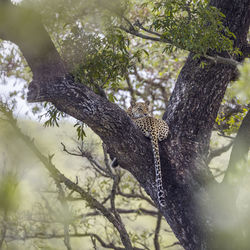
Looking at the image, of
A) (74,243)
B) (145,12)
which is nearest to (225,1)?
(145,12)

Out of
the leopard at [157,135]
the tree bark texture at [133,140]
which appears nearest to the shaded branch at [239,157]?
the tree bark texture at [133,140]

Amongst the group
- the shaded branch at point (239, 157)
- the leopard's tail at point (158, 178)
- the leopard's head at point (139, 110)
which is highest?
the leopard's head at point (139, 110)

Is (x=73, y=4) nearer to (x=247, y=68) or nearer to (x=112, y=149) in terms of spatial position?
(x=112, y=149)

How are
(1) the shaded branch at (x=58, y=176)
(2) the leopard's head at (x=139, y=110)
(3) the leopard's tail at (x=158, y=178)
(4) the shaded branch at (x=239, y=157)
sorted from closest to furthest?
(3) the leopard's tail at (x=158, y=178), (4) the shaded branch at (x=239, y=157), (1) the shaded branch at (x=58, y=176), (2) the leopard's head at (x=139, y=110)

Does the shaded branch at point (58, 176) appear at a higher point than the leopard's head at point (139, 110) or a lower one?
lower

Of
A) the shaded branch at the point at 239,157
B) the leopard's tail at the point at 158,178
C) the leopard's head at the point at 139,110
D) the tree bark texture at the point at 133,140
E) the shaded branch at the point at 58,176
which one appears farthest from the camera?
the leopard's head at the point at 139,110

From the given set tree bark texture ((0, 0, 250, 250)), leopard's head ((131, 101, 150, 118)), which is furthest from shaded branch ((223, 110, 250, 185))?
leopard's head ((131, 101, 150, 118))

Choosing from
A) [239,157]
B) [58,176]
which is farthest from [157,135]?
[58,176]

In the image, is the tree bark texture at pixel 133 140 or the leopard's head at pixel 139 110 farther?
the leopard's head at pixel 139 110

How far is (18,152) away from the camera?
22016 millimetres

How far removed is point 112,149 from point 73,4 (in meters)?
2.10

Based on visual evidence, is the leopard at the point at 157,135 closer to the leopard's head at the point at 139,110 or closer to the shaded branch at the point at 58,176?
the leopard's head at the point at 139,110

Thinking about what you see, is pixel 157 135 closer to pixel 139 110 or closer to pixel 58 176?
pixel 139 110

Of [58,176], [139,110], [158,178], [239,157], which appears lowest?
[158,178]
